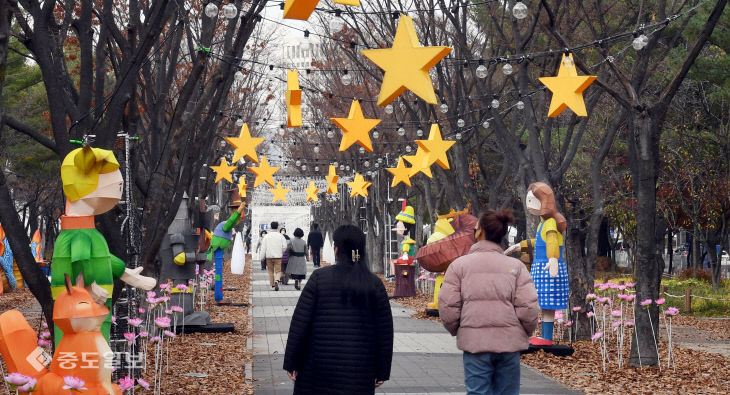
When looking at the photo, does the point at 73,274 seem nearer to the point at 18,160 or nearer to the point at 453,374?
the point at 453,374

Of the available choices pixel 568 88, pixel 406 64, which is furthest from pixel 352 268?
pixel 568 88

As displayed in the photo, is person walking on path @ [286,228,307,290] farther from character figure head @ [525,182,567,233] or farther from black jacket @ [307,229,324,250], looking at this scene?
character figure head @ [525,182,567,233]

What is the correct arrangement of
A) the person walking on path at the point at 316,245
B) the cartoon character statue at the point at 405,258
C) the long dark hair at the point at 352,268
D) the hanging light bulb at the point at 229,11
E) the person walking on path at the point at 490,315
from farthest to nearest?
the person walking on path at the point at 316,245 < the cartoon character statue at the point at 405,258 < the hanging light bulb at the point at 229,11 < the person walking on path at the point at 490,315 < the long dark hair at the point at 352,268

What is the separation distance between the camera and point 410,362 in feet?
38.6

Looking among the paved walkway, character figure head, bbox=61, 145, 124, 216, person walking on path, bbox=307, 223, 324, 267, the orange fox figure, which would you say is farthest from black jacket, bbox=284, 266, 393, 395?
person walking on path, bbox=307, 223, 324, 267

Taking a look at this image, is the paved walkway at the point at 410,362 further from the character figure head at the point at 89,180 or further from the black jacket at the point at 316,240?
the black jacket at the point at 316,240

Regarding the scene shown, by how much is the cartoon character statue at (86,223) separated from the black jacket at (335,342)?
1540 mm

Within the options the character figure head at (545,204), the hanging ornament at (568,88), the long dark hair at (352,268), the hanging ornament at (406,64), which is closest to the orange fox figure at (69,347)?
the long dark hair at (352,268)

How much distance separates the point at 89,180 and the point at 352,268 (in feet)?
6.61

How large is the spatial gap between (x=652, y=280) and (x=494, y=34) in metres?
9.29

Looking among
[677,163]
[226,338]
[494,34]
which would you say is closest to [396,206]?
[677,163]

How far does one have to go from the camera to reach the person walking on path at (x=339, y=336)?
230 inches

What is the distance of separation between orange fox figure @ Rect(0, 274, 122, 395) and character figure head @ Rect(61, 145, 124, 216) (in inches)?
22.8

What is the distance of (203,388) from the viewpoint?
975 cm
